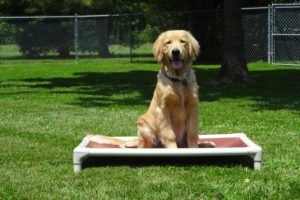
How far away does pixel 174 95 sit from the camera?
6.41 metres

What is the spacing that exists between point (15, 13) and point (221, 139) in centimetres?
2950

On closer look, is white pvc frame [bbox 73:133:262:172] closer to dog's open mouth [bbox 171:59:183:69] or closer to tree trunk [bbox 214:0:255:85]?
dog's open mouth [bbox 171:59:183:69]

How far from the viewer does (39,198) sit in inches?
210

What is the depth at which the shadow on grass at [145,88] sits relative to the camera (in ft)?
42.8

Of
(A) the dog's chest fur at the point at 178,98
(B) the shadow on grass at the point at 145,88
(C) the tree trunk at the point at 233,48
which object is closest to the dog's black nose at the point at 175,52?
(A) the dog's chest fur at the point at 178,98

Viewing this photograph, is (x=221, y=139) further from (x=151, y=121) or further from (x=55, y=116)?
(x=55, y=116)

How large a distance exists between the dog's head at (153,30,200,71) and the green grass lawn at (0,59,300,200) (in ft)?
3.61

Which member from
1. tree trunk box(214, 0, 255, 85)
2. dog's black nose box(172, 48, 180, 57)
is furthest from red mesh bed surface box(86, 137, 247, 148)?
tree trunk box(214, 0, 255, 85)

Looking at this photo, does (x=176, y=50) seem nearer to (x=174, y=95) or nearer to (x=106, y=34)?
(x=174, y=95)

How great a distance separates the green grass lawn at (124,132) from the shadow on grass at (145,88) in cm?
2

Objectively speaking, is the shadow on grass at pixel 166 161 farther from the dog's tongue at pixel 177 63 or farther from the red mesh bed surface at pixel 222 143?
the dog's tongue at pixel 177 63

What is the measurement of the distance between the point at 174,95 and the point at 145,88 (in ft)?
30.8

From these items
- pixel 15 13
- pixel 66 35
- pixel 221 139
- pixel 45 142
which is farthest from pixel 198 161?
pixel 15 13

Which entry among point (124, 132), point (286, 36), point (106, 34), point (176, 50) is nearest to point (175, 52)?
point (176, 50)
